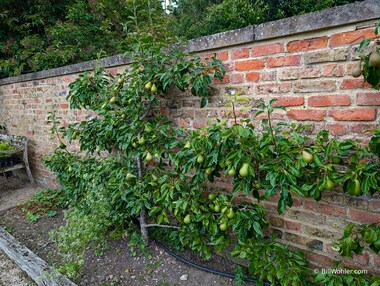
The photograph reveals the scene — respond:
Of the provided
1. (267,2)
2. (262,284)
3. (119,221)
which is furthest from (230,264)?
(267,2)

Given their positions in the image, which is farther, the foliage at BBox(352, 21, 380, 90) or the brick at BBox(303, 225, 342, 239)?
the brick at BBox(303, 225, 342, 239)

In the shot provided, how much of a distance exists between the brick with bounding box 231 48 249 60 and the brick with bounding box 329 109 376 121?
68 centimetres

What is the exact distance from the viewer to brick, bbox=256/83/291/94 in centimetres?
168

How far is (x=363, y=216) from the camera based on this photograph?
61.0 inches

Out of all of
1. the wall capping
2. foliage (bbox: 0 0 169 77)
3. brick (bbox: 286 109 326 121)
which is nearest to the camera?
the wall capping

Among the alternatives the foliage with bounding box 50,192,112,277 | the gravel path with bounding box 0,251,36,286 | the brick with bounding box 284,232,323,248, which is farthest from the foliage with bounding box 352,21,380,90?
the gravel path with bounding box 0,251,36,286

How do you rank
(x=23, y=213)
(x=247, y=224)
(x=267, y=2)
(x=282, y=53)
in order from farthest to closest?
1. (x=267, y=2)
2. (x=23, y=213)
3. (x=247, y=224)
4. (x=282, y=53)

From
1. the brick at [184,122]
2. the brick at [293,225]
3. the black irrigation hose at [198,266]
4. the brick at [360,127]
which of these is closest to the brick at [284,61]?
the brick at [360,127]

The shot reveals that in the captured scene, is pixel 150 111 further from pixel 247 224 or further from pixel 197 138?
pixel 247 224

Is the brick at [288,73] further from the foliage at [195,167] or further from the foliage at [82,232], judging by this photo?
the foliage at [82,232]

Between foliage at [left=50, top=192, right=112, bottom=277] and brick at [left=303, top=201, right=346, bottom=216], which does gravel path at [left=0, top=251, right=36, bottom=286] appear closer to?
foliage at [left=50, top=192, right=112, bottom=277]

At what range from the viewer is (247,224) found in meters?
1.76

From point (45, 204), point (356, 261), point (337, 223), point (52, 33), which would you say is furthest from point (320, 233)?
point (52, 33)

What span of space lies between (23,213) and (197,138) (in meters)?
3.11
